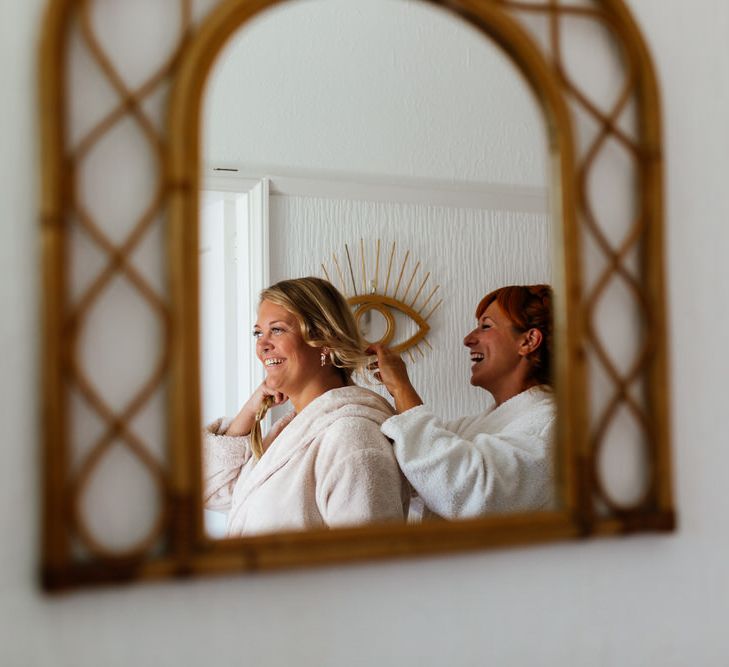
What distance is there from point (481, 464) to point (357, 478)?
11 centimetres

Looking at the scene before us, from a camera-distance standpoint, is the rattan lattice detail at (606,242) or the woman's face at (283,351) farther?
the woman's face at (283,351)

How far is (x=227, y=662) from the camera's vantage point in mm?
697

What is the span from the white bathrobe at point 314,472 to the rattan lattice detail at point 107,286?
0.54ft

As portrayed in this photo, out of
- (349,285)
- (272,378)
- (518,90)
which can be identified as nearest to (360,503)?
(272,378)

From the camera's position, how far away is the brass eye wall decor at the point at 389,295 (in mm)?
993

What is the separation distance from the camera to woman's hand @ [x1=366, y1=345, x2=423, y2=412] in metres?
0.94

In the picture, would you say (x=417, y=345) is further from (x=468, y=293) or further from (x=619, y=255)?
(x=619, y=255)

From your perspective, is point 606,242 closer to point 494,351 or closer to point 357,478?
point 494,351

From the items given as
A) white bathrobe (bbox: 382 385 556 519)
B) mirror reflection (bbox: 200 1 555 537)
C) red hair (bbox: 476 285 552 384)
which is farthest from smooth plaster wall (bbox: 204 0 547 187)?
white bathrobe (bbox: 382 385 556 519)

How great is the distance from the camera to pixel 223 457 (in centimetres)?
91

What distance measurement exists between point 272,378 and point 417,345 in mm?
157

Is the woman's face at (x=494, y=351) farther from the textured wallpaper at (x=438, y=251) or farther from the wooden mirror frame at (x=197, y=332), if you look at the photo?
the wooden mirror frame at (x=197, y=332)

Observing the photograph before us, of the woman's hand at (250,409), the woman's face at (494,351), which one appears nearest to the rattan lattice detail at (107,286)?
the woman's hand at (250,409)

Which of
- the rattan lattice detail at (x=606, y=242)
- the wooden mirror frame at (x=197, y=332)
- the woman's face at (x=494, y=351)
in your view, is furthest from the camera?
the woman's face at (x=494, y=351)
